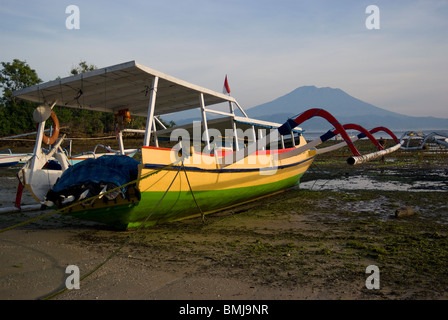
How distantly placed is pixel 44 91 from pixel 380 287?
740 cm

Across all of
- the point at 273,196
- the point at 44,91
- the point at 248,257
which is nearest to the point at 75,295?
the point at 248,257

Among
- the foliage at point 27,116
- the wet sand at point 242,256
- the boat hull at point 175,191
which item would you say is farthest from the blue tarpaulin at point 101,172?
the foliage at point 27,116

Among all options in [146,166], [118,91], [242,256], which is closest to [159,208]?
[146,166]

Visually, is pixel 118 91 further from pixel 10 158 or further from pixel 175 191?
pixel 10 158

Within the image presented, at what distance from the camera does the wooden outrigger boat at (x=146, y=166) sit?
19.2 feet

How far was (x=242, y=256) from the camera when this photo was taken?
4.96m

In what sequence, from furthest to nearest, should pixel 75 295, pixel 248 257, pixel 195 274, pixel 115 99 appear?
pixel 115 99, pixel 248 257, pixel 195 274, pixel 75 295

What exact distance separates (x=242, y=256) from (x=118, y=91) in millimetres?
5108

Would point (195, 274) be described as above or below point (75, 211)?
below

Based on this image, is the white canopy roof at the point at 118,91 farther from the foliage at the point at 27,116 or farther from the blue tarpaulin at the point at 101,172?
the foliage at the point at 27,116
